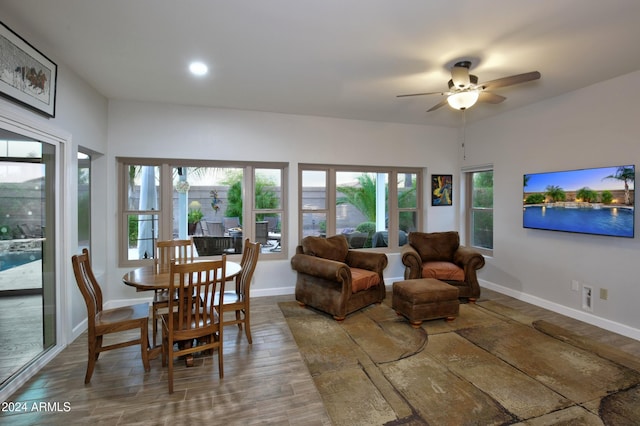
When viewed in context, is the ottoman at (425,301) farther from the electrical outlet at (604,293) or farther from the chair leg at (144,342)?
the chair leg at (144,342)

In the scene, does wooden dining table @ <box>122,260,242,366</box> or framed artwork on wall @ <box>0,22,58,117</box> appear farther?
wooden dining table @ <box>122,260,242,366</box>

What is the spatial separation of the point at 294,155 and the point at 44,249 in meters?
3.07

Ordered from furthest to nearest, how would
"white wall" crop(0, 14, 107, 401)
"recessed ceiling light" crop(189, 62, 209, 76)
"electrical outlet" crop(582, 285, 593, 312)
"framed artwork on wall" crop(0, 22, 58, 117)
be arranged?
"electrical outlet" crop(582, 285, 593, 312), "recessed ceiling light" crop(189, 62, 209, 76), "white wall" crop(0, 14, 107, 401), "framed artwork on wall" crop(0, 22, 58, 117)

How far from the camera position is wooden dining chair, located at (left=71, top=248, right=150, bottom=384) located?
2373 millimetres

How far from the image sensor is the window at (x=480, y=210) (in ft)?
16.8

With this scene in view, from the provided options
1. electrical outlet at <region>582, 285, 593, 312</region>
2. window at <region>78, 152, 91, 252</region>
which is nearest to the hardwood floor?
electrical outlet at <region>582, 285, 593, 312</region>

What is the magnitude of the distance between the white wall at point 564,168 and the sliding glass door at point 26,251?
5.55 meters

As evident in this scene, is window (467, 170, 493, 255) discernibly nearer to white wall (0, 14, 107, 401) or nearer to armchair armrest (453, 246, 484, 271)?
armchair armrest (453, 246, 484, 271)

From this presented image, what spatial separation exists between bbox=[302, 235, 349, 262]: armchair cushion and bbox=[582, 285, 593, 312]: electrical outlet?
2.90 m

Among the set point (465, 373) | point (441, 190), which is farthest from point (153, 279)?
point (441, 190)

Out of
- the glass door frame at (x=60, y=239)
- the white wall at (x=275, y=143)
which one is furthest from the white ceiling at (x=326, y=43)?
the glass door frame at (x=60, y=239)

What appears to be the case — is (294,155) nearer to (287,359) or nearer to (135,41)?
(135,41)

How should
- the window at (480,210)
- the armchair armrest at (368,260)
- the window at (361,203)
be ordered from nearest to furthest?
the armchair armrest at (368,260) < the window at (361,203) < the window at (480,210)

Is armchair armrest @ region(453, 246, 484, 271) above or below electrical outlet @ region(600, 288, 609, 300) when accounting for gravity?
above
